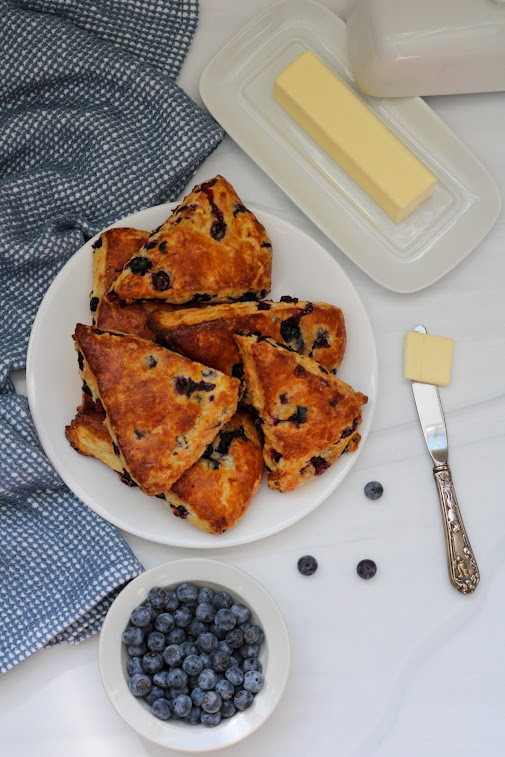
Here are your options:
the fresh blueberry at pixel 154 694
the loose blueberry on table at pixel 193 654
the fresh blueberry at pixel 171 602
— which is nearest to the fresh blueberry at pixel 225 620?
the loose blueberry on table at pixel 193 654

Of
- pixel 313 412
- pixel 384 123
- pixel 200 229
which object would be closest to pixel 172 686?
pixel 313 412

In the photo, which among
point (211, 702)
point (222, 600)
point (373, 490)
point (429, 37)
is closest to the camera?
point (211, 702)

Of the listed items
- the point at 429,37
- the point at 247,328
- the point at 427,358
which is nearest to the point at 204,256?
the point at 247,328

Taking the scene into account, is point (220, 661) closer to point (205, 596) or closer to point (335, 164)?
point (205, 596)

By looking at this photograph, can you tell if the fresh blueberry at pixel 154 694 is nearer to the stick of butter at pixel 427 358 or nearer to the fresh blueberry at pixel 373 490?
the fresh blueberry at pixel 373 490

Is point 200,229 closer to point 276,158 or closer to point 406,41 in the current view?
point 276,158

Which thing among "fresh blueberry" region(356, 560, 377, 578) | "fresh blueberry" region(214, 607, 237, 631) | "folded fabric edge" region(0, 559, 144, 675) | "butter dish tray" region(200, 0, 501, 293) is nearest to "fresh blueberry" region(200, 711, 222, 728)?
"fresh blueberry" region(214, 607, 237, 631)

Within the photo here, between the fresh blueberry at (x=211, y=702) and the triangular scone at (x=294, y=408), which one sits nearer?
the fresh blueberry at (x=211, y=702)
